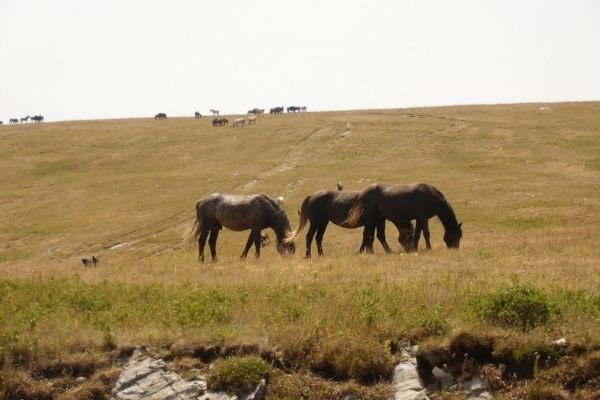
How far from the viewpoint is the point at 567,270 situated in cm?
1625

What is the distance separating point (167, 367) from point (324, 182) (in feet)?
125

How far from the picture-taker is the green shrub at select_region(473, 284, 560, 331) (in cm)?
1185

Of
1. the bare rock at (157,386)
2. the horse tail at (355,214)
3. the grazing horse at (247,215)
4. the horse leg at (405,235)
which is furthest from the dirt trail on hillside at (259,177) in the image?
the bare rock at (157,386)

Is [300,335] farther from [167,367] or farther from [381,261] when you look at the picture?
[381,261]

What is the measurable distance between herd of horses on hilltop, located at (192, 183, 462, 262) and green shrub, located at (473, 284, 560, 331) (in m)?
11.2

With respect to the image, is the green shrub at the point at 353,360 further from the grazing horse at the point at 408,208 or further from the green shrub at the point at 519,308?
the grazing horse at the point at 408,208

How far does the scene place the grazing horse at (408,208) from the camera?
Result: 23734mm

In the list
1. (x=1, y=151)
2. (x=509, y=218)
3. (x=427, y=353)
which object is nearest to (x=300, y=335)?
(x=427, y=353)

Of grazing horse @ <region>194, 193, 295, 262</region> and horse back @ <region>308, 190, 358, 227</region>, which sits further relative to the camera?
grazing horse @ <region>194, 193, 295, 262</region>

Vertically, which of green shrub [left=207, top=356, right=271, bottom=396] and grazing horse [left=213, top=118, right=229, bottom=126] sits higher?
grazing horse [left=213, top=118, right=229, bottom=126]

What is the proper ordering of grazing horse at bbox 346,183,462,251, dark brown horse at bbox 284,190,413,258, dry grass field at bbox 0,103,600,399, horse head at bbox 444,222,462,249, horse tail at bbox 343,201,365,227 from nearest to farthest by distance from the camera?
dry grass field at bbox 0,103,600,399, horse head at bbox 444,222,462,249, grazing horse at bbox 346,183,462,251, horse tail at bbox 343,201,365,227, dark brown horse at bbox 284,190,413,258

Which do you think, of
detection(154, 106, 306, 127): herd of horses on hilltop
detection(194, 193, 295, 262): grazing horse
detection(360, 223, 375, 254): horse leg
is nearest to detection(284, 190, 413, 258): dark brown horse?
detection(360, 223, 375, 254): horse leg

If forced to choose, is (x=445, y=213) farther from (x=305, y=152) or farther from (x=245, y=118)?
(x=245, y=118)

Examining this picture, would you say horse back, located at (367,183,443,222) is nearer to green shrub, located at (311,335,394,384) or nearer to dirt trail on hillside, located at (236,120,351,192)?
green shrub, located at (311,335,394,384)
